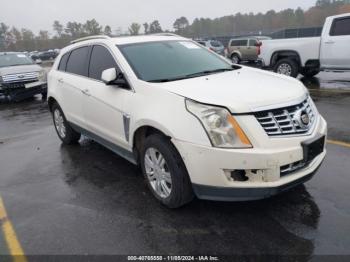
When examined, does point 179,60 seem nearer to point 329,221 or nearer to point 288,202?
point 288,202

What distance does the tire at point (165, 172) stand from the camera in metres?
3.33

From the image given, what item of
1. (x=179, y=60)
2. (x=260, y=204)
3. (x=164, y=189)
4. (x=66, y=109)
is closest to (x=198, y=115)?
(x=164, y=189)

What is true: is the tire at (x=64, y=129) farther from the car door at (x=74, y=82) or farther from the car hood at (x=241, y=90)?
the car hood at (x=241, y=90)

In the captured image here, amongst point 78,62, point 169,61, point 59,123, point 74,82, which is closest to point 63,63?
point 78,62

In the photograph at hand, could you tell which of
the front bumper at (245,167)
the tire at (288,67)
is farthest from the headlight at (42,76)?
the front bumper at (245,167)

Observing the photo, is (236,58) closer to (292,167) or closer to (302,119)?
(302,119)

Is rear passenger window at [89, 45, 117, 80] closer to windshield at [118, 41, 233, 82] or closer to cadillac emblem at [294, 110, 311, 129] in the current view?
windshield at [118, 41, 233, 82]

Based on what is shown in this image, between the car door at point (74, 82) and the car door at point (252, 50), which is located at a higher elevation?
the car door at point (74, 82)

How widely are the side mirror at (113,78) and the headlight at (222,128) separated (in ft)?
4.36

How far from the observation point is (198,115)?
3137mm

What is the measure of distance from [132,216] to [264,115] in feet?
5.70

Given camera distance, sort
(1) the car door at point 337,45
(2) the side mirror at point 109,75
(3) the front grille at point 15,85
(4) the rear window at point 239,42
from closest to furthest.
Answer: (2) the side mirror at point 109,75, (1) the car door at point 337,45, (3) the front grille at point 15,85, (4) the rear window at point 239,42

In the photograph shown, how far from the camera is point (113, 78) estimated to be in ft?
13.1

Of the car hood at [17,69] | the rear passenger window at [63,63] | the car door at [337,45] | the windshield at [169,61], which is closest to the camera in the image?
the windshield at [169,61]
